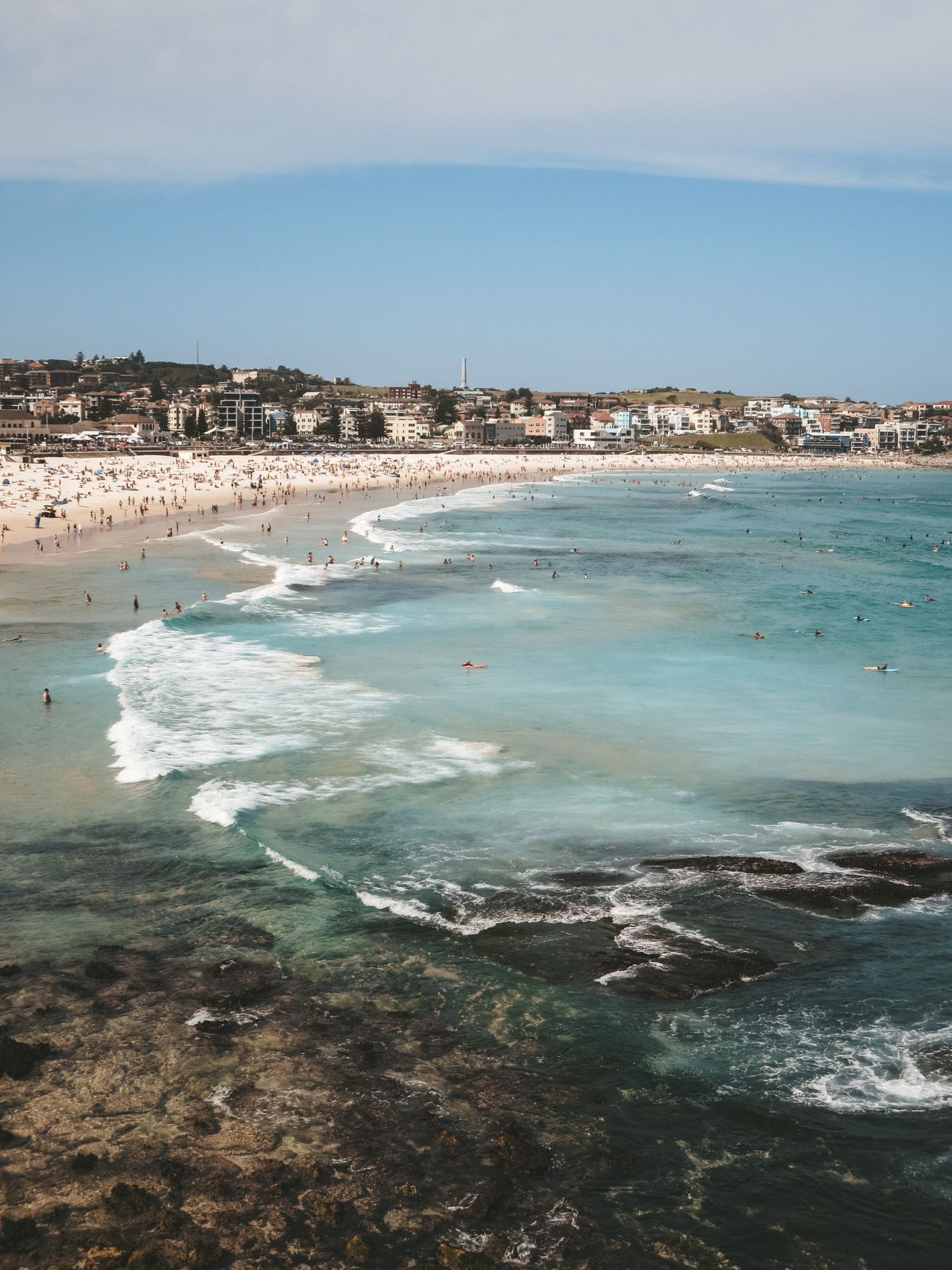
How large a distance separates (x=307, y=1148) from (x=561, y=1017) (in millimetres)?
3679

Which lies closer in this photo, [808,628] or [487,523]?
[808,628]

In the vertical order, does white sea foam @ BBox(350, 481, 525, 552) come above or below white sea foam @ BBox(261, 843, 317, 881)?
above

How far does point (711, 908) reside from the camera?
15742 millimetres

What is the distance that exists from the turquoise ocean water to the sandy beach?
25.1m

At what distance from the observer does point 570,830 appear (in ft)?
62.4

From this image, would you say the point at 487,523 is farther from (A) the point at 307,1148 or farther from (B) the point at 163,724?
(A) the point at 307,1148

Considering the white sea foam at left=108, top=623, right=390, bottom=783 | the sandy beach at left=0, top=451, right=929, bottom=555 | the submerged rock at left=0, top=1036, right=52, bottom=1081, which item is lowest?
the submerged rock at left=0, top=1036, right=52, bottom=1081

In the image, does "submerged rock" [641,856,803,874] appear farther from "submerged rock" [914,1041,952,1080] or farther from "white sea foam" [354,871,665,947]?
"submerged rock" [914,1041,952,1080]

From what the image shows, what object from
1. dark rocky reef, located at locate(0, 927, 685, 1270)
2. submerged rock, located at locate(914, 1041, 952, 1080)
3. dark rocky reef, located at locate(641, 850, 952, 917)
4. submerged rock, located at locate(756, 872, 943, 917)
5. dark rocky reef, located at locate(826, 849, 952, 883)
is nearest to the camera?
dark rocky reef, located at locate(0, 927, 685, 1270)

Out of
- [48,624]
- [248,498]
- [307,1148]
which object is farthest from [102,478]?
[307,1148]

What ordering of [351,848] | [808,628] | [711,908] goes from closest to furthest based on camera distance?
1. [711,908]
2. [351,848]
3. [808,628]

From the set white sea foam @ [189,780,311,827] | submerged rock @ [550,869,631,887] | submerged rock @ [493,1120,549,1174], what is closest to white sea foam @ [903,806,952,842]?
submerged rock @ [550,869,631,887]

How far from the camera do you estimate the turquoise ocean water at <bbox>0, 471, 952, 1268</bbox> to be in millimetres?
11117

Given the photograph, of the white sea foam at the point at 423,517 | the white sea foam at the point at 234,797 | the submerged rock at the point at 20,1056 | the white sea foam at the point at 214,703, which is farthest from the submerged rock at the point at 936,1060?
the white sea foam at the point at 423,517
